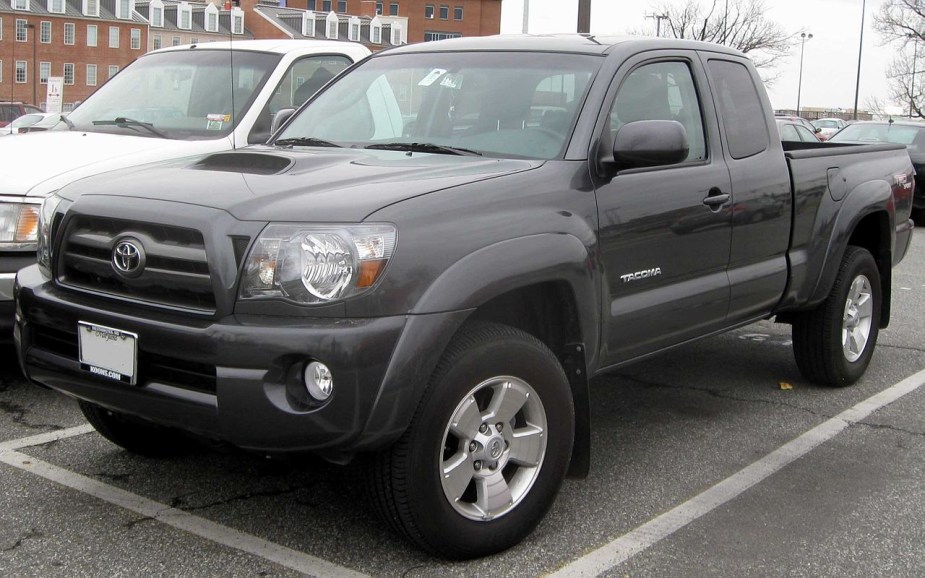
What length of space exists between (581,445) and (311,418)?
1194 mm

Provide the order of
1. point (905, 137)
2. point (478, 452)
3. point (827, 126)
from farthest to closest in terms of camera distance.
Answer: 1. point (827, 126)
2. point (905, 137)
3. point (478, 452)

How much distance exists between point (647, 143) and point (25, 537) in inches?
101

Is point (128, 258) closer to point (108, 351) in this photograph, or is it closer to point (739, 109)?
point (108, 351)

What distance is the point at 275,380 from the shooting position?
2.99 m

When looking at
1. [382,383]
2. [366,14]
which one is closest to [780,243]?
[382,383]

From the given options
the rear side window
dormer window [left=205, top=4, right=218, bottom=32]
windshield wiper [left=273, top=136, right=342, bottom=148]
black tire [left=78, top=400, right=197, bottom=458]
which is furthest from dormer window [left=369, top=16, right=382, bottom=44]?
black tire [left=78, top=400, right=197, bottom=458]

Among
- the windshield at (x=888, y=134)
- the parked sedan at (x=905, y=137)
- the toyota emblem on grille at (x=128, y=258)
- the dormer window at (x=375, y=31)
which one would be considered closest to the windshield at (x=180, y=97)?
the toyota emblem on grille at (x=128, y=258)

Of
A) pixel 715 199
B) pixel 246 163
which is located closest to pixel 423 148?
pixel 246 163

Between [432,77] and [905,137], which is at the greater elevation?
[905,137]

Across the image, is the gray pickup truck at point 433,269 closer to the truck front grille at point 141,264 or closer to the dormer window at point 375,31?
the truck front grille at point 141,264

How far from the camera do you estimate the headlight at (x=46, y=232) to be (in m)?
3.66

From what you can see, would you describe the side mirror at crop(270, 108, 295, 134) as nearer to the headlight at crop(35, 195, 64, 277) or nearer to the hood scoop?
the hood scoop

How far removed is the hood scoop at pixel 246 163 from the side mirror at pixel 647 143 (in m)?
1.21

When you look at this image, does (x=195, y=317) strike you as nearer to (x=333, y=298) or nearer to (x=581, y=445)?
(x=333, y=298)
